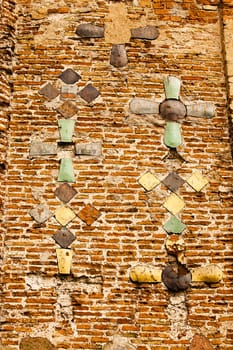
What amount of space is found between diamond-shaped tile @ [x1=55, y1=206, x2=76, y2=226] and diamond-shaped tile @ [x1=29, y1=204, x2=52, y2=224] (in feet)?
0.26

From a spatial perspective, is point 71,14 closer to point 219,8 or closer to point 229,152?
point 219,8

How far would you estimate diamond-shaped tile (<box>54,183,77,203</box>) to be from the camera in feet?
15.0

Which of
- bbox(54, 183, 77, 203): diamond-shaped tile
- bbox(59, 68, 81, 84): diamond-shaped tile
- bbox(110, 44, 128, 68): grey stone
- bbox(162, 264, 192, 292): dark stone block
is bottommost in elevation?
bbox(162, 264, 192, 292): dark stone block

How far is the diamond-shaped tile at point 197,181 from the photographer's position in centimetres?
465

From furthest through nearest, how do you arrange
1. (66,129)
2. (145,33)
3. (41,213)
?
(145,33) < (66,129) < (41,213)

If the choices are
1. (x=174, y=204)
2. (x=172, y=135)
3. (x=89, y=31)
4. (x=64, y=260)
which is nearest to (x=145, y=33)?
(x=89, y=31)

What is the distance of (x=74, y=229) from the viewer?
4.47 m

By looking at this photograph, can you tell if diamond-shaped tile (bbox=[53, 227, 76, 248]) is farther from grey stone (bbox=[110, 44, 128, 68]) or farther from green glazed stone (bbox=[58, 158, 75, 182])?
grey stone (bbox=[110, 44, 128, 68])

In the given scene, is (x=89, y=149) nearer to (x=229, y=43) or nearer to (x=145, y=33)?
(x=145, y=33)

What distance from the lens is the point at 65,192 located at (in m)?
4.58

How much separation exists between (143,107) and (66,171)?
101 cm

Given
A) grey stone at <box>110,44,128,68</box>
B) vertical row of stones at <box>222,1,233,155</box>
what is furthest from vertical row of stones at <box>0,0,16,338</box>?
vertical row of stones at <box>222,1,233,155</box>

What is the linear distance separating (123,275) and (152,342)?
61 centimetres

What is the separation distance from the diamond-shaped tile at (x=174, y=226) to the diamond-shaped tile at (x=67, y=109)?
1416 mm
